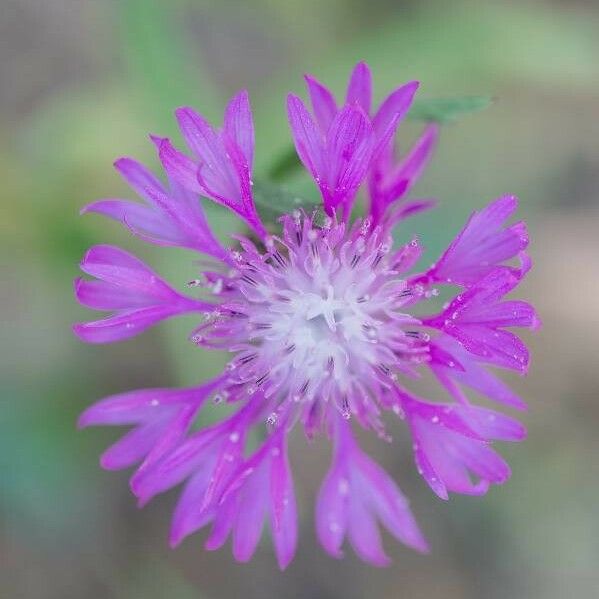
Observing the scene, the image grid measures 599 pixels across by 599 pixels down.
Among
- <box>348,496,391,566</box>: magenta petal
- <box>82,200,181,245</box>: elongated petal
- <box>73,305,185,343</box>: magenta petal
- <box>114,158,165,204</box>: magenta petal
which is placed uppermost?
<box>114,158,165,204</box>: magenta petal

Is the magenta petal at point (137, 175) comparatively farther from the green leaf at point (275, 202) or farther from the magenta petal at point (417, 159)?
the magenta petal at point (417, 159)

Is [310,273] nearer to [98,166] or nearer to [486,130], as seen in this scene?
[98,166]

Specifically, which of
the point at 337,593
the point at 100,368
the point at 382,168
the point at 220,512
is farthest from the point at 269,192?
the point at 337,593

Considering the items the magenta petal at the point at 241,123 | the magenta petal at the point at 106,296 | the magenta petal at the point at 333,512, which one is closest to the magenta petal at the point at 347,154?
the magenta petal at the point at 241,123

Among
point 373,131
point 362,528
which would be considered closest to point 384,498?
point 362,528

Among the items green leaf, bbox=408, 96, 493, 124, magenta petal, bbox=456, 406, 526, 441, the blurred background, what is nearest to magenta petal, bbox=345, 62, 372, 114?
green leaf, bbox=408, 96, 493, 124

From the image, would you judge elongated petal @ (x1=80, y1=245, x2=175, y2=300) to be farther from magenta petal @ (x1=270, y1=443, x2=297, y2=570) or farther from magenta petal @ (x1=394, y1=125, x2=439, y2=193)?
magenta petal @ (x1=394, y1=125, x2=439, y2=193)
